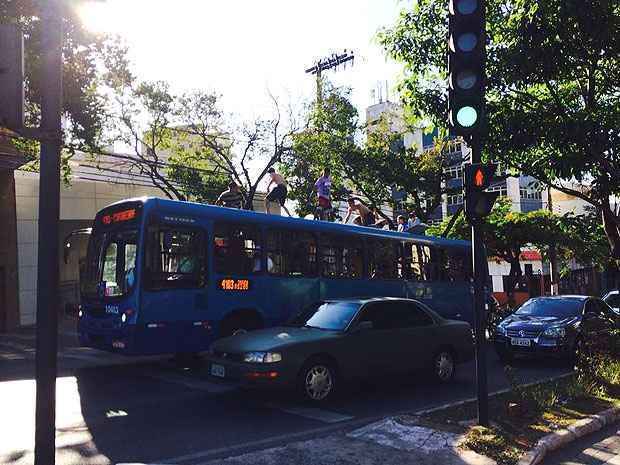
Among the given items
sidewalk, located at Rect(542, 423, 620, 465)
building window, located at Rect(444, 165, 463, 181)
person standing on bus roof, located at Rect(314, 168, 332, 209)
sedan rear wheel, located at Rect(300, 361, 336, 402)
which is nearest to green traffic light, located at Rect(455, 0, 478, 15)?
sidewalk, located at Rect(542, 423, 620, 465)

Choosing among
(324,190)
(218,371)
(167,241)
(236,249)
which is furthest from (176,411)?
(324,190)

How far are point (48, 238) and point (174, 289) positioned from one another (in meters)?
5.69

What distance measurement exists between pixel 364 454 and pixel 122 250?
5967mm

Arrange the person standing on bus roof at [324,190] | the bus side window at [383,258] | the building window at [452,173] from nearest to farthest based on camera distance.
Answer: the bus side window at [383,258]
the person standing on bus roof at [324,190]
the building window at [452,173]

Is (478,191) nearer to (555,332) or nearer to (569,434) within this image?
(569,434)

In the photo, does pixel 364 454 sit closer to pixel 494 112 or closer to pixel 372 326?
pixel 372 326


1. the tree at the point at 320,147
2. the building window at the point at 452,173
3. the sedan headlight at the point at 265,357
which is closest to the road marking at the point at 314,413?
the sedan headlight at the point at 265,357

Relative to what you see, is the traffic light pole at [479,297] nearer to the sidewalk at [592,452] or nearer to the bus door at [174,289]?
the sidewalk at [592,452]

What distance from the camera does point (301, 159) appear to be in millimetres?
27516

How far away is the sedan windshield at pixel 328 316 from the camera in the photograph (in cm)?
850

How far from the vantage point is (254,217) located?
11.1m

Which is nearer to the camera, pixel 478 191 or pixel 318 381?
pixel 478 191

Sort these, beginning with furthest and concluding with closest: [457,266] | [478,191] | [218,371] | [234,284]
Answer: [457,266], [234,284], [218,371], [478,191]

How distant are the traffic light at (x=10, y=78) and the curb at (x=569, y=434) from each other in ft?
16.5
